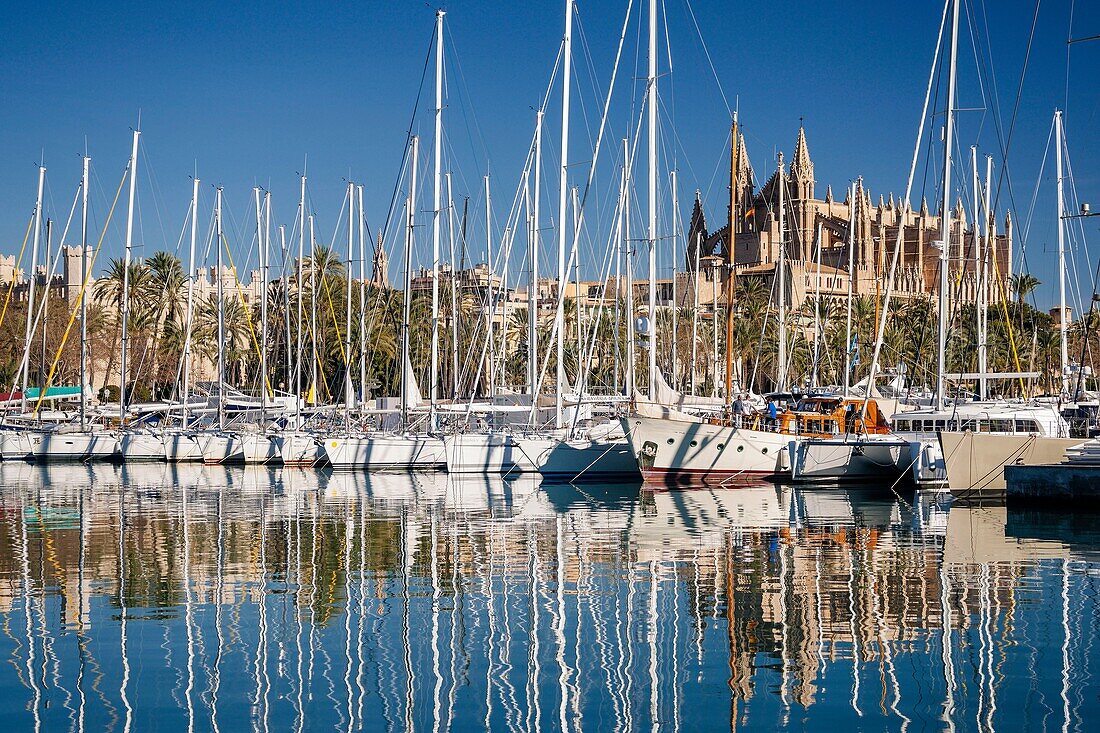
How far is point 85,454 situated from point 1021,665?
40162 mm

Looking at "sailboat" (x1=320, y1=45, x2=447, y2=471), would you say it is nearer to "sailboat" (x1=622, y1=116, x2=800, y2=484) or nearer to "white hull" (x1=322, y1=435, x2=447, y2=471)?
"white hull" (x1=322, y1=435, x2=447, y2=471)

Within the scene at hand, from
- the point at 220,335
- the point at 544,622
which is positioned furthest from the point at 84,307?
the point at 544,622

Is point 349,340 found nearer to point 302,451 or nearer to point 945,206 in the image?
point 302,451

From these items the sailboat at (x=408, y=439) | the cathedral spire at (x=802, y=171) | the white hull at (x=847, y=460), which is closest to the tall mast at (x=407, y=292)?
the sailboat at (x=408, y=439)

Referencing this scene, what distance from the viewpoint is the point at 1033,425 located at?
3522 cm

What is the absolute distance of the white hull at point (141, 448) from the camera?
46.2 meters

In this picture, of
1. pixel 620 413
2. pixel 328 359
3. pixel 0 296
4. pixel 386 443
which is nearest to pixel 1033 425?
pixel 620 413

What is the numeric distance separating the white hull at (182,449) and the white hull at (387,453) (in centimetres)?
690

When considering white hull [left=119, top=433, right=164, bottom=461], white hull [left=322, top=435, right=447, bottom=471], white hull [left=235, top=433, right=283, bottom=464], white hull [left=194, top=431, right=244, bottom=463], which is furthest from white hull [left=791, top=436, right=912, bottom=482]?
white hull [left=119, top=433, right=164, bottom=461]

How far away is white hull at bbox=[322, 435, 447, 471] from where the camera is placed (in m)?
40.6

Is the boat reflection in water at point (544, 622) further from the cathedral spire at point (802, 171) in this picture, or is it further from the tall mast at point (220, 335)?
the cathedral spire at point (802, 171)

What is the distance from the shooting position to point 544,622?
13766 mm

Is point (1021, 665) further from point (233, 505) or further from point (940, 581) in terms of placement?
point (233, 505)

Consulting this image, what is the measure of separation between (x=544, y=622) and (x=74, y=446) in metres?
36.5
